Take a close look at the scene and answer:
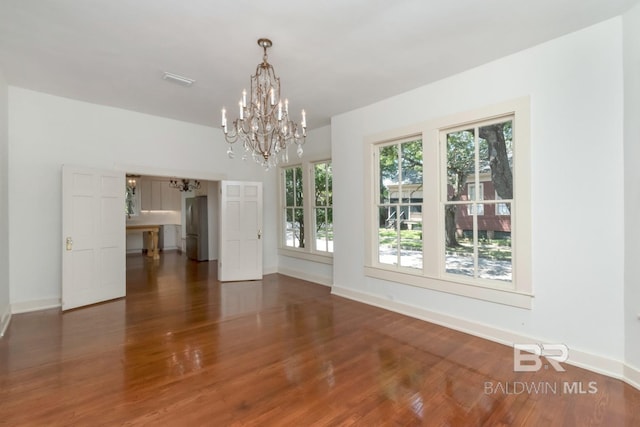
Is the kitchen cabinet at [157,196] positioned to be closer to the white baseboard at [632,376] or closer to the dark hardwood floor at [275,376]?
the dark hardwood floor at [275,376]

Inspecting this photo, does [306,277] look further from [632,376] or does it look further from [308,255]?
[632,376]

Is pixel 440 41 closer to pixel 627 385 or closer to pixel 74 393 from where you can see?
pixel 627 385

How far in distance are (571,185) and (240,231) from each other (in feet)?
16.3

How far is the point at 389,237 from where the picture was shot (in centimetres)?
428

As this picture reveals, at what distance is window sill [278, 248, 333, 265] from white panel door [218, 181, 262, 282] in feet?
1.94

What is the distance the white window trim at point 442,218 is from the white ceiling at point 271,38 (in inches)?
22.2

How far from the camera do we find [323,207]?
18.5ft

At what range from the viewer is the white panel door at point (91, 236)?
407 cm

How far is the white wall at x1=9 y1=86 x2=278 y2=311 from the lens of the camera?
12.9ft

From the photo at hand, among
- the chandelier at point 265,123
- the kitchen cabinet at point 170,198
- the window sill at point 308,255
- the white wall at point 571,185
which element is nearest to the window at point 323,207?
the window sill at point 308,255

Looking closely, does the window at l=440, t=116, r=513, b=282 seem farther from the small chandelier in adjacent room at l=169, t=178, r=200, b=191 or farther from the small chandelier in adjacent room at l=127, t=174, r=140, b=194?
the small chandelier in adjacent room at l=127, t=174, r=140, b=194

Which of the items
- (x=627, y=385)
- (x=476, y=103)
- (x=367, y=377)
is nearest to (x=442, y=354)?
(x=367, y=377)

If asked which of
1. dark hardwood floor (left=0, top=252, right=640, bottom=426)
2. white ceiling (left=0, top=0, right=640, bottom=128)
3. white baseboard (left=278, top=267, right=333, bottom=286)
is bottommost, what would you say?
dark hardwood floor (left=0, top=252, right=640, bottom=426)

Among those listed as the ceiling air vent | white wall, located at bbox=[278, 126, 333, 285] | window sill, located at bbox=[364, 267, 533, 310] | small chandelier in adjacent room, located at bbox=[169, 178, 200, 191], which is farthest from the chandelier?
small chandelier in adjacent room, located at bbox=[169, 178, 200, 191]
